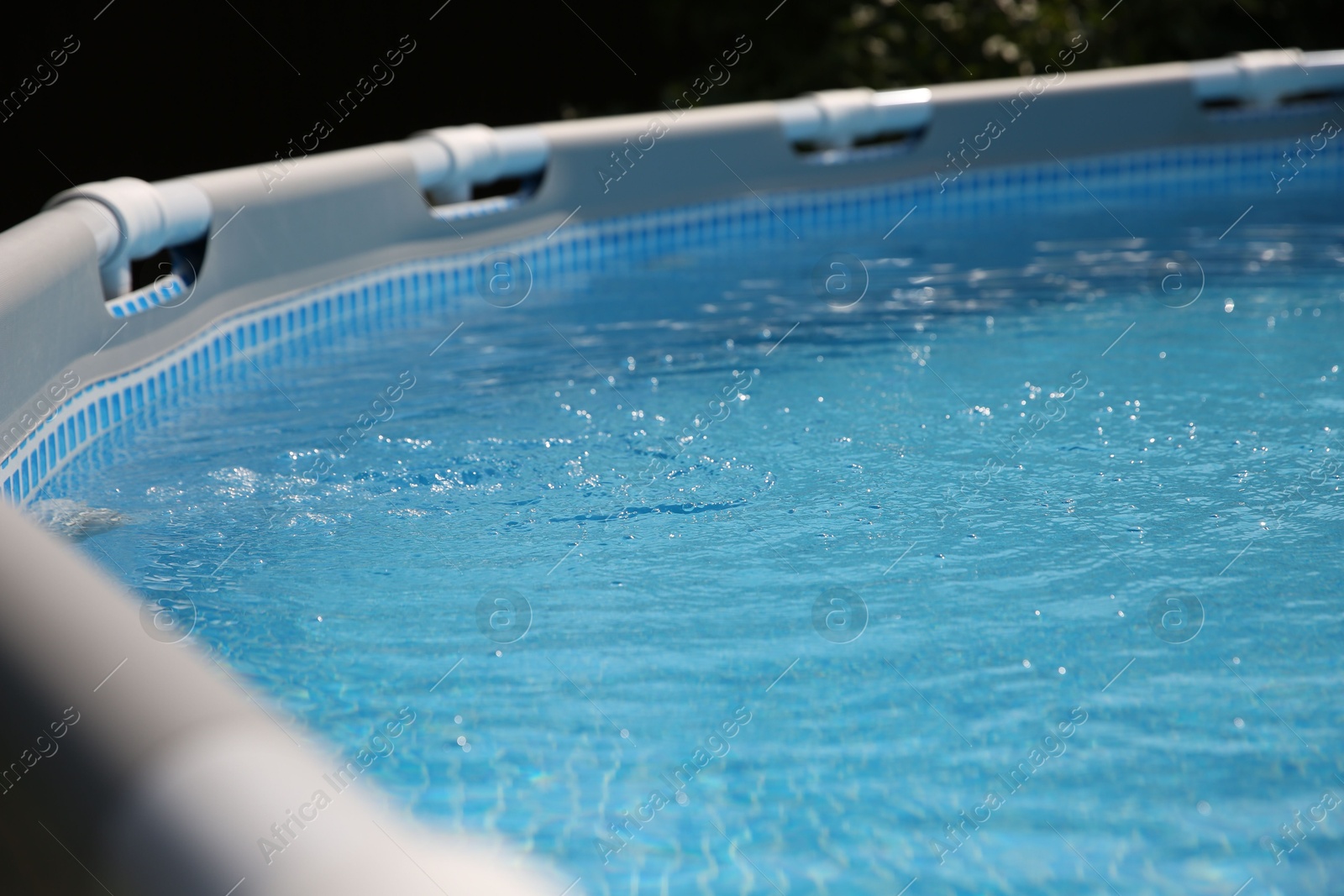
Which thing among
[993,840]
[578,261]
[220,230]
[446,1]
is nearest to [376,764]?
[993,840]

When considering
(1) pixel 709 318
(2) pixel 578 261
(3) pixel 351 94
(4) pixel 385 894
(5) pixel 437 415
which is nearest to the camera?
(4) pixel 385 894

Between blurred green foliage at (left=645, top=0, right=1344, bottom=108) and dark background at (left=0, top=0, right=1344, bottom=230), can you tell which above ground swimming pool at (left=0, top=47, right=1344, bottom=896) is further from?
blurred green foliage at (left=645, top=0, right=1344, bottom=108)

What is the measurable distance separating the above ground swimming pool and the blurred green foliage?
162 inches

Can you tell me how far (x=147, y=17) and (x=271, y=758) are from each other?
7.44 meters

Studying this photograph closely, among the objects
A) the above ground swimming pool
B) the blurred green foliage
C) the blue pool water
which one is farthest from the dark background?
the blue pool water

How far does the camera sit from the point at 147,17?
7.43 metres

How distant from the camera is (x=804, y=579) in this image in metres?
2.90

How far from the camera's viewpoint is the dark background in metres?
7.27

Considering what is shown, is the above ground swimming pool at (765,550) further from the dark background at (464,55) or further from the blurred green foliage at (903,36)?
the blurred green foliage at (903,36)

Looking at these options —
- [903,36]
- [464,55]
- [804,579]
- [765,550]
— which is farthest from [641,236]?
[804,579]

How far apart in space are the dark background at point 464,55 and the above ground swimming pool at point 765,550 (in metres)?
2.57

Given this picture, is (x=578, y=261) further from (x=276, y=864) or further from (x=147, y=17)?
(x=276, y=864)

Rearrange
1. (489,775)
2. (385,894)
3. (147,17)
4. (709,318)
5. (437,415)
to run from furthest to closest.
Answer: (147,17)
(709,318)
(437,415)
(489,775)
(385,894)

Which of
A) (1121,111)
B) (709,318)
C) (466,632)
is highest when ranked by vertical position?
(466,632)
